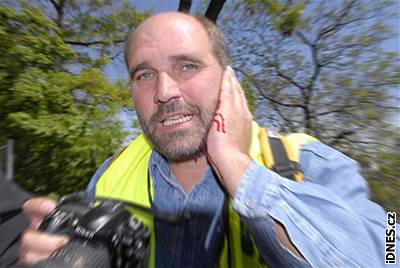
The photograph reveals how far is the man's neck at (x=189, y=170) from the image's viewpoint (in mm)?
1311

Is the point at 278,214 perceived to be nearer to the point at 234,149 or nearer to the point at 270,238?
the point at 270,238

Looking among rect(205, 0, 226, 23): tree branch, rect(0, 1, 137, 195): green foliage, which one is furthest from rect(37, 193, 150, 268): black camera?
rect(205, 0, 226, 23): tree branch

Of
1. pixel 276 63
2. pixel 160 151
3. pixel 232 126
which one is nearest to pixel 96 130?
pixel 276 63

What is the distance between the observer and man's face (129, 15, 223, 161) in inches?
47.9

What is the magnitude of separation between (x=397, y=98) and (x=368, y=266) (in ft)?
12.6

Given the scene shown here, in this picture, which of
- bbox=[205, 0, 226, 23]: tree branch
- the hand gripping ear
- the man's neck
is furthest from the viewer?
bbox=[205, 0, 226, 23]: tree branch

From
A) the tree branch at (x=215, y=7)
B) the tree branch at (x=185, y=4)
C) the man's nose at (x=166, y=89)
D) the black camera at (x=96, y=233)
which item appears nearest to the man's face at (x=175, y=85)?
the man's nose at (x=166, y=89)

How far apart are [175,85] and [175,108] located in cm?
7

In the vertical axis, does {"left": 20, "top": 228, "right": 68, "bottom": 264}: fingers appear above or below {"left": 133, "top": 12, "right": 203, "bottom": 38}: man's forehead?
below

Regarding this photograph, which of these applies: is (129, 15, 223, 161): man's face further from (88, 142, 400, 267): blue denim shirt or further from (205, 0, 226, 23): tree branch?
(205, 0, 226, 23): tree branch

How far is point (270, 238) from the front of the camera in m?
0.83

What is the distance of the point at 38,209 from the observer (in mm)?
898

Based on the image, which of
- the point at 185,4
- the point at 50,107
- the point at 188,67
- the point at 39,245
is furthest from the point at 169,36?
the point at 185,4

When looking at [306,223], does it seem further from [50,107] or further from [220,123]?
[50,107]
